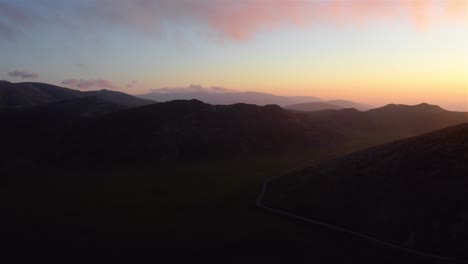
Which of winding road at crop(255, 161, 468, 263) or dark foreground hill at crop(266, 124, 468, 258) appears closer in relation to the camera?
winding road at crop(255, 161, 468, 263)

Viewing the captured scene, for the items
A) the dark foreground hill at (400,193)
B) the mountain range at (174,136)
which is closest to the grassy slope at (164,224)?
the dark foreground hill at (400,193)

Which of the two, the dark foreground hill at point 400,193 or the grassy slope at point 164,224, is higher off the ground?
the dark foreground hill at point 400,193

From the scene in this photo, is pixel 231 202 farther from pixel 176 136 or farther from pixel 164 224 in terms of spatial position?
pixel 176 136

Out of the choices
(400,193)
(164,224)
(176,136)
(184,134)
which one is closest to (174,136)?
(176,136)

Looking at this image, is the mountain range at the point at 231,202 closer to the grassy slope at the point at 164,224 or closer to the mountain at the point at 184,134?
the grassy slope at the point at 164,224

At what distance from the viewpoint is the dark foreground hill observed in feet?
157

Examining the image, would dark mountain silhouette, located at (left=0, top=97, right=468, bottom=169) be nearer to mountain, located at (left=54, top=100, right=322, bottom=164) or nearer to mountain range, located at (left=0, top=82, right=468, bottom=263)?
mountain, located at (left=54, top=100, right=322, bottom=164)

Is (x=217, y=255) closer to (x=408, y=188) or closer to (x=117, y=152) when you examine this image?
(x=408, y=188)

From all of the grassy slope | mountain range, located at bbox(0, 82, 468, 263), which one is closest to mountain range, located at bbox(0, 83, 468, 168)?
mountain range, located at bbox(0, 82, 468, 263)

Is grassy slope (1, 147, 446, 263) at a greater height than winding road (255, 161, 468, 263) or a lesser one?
lesser

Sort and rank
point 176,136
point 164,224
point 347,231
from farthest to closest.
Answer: point 176,136
point 164,224
point 347,231

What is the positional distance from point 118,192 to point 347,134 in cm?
12647

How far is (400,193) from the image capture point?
56531 mm

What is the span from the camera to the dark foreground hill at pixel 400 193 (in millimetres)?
47844
